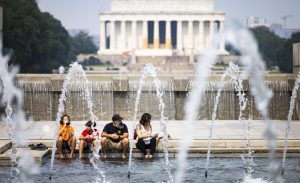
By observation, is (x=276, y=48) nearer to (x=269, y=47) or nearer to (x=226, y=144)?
(x=269, y=47)

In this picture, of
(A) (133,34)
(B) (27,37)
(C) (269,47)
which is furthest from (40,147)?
(A) (133,34)

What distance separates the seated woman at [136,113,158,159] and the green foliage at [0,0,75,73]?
45523 millimetres

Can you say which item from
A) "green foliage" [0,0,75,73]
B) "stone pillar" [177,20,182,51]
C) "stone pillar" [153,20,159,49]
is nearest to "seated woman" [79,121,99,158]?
"green foliage" [0,0,75,73]

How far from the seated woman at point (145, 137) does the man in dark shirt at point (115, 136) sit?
11.2 inches

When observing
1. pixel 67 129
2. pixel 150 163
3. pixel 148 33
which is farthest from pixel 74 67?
pixel 148 33

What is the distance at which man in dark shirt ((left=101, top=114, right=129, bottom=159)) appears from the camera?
17.5 metres

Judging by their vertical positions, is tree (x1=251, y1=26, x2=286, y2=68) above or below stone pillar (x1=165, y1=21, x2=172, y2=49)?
below

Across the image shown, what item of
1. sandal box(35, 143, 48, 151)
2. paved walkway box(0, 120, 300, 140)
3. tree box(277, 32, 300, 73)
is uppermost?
tree box(277, 32, 300, 73)

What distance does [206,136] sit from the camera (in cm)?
2073

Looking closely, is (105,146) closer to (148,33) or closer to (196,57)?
(196,57)

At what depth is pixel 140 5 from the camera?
462 feet

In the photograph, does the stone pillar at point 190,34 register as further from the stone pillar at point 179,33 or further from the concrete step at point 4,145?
the concrete step at point 4,145

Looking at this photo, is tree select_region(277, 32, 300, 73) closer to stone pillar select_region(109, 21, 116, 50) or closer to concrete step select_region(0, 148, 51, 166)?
stone pillar select_region(109, 21, 116, 50)

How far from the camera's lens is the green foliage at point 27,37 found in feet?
208
